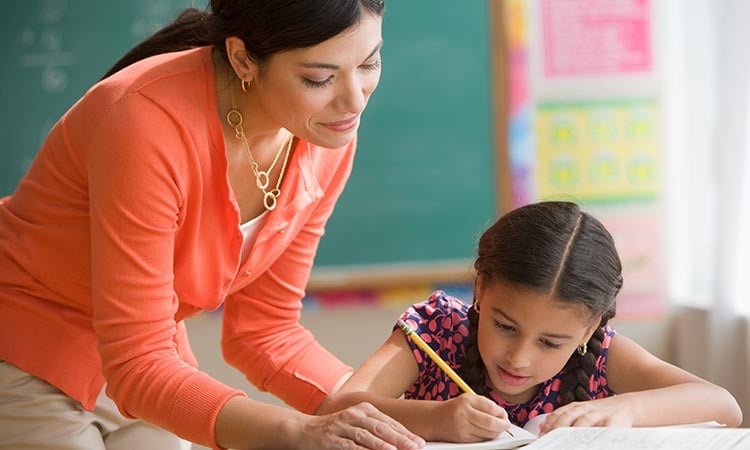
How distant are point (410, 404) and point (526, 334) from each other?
Result: 21 cm

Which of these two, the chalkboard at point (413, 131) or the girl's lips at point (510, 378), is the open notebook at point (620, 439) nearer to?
→ the girl's lips at point (510, 378)

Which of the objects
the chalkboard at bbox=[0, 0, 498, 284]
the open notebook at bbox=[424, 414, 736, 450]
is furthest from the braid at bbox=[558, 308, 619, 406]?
the chalkboard at bbox=[0, 0, 498, 284]

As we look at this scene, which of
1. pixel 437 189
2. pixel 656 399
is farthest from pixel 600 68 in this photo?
pixel 656 399

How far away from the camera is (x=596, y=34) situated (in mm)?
3270

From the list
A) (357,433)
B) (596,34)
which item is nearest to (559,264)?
(357,433)

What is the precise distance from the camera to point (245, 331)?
1.69 metres

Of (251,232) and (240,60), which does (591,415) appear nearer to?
(251,232)

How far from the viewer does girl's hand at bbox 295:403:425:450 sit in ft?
3.72

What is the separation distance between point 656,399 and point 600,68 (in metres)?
2.03

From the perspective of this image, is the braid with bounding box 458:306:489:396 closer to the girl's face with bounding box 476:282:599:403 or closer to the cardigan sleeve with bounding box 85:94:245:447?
the girl's face with bounding box 476:282:599:403

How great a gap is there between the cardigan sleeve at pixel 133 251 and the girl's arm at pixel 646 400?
1.49ft

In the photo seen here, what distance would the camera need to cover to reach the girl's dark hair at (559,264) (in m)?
1.51

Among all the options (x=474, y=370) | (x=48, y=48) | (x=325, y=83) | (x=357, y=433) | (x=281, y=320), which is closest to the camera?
(x=357, y=433)

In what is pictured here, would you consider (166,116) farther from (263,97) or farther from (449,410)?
(449,410)
